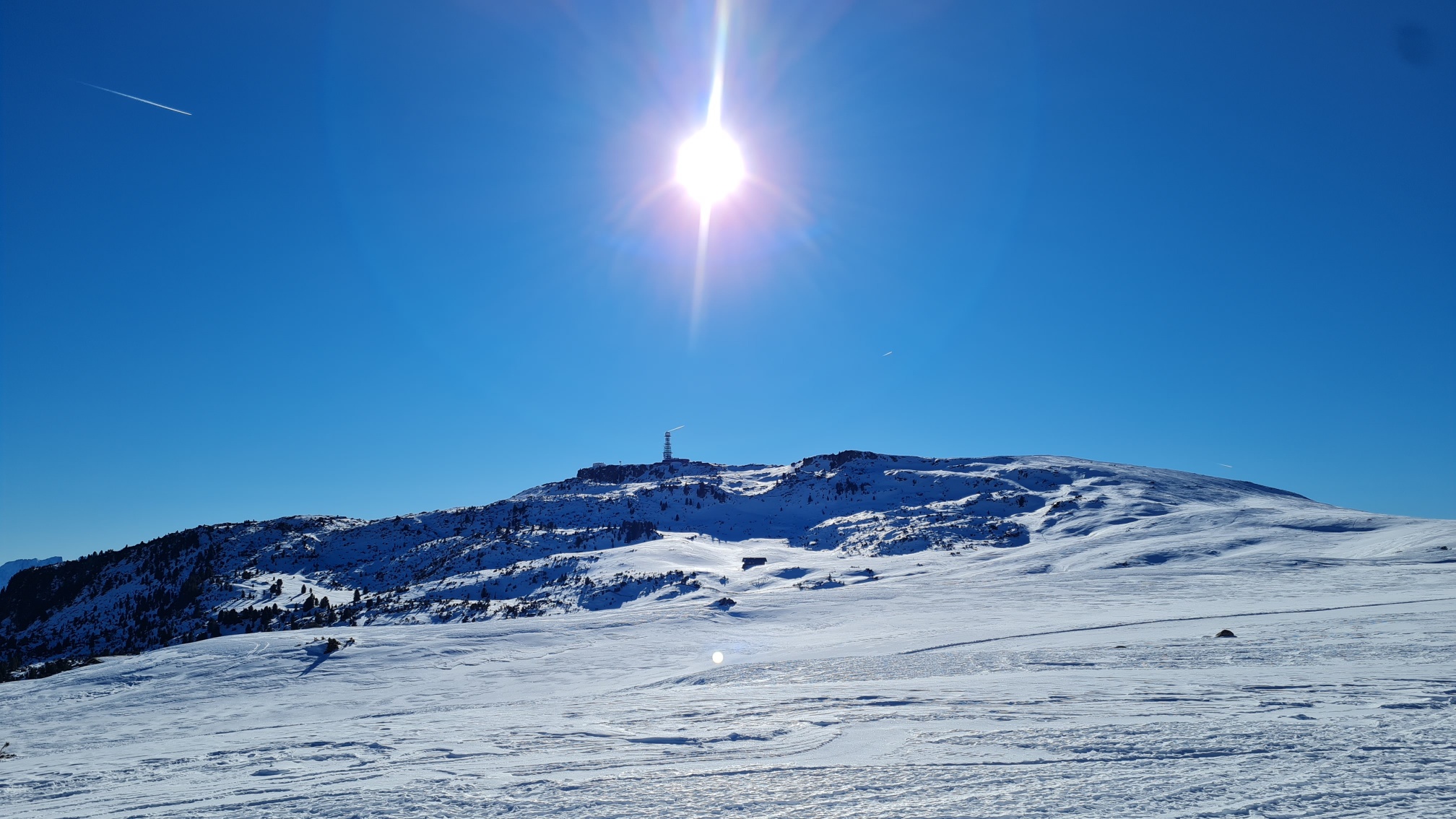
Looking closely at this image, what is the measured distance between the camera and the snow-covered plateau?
629cm

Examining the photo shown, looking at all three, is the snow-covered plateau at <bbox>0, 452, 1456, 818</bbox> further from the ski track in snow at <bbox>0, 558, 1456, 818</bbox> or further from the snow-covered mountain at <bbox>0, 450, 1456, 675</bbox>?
the snow-covered mountain at <bbox>0, 450, 1456, 675</bbox>

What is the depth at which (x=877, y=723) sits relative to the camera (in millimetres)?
8805

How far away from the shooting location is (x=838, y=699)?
34.5 feet

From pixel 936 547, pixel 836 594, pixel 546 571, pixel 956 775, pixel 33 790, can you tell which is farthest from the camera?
pixel 936 547

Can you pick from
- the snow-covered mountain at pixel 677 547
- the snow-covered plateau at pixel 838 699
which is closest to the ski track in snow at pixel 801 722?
the snow-covered plateau at pixel 838 699

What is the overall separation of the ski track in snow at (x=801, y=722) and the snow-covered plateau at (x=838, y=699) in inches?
2.4

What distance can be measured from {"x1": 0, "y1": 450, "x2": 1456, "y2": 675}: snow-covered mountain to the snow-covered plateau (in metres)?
0.91

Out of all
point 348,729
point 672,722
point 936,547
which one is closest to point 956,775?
point 672,722

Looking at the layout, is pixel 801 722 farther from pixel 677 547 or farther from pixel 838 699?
pixel 677 547

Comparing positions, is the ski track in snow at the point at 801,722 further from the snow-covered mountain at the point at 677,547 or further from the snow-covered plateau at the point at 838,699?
the snow-covered mountain at the point at 677,547

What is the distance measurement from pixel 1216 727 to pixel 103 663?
24.6 metres

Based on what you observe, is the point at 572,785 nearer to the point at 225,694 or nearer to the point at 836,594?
the point at 225,694

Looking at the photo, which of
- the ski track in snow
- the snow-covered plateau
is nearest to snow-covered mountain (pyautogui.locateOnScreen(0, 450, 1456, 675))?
the snow-covered plateau

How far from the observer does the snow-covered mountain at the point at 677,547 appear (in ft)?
129
